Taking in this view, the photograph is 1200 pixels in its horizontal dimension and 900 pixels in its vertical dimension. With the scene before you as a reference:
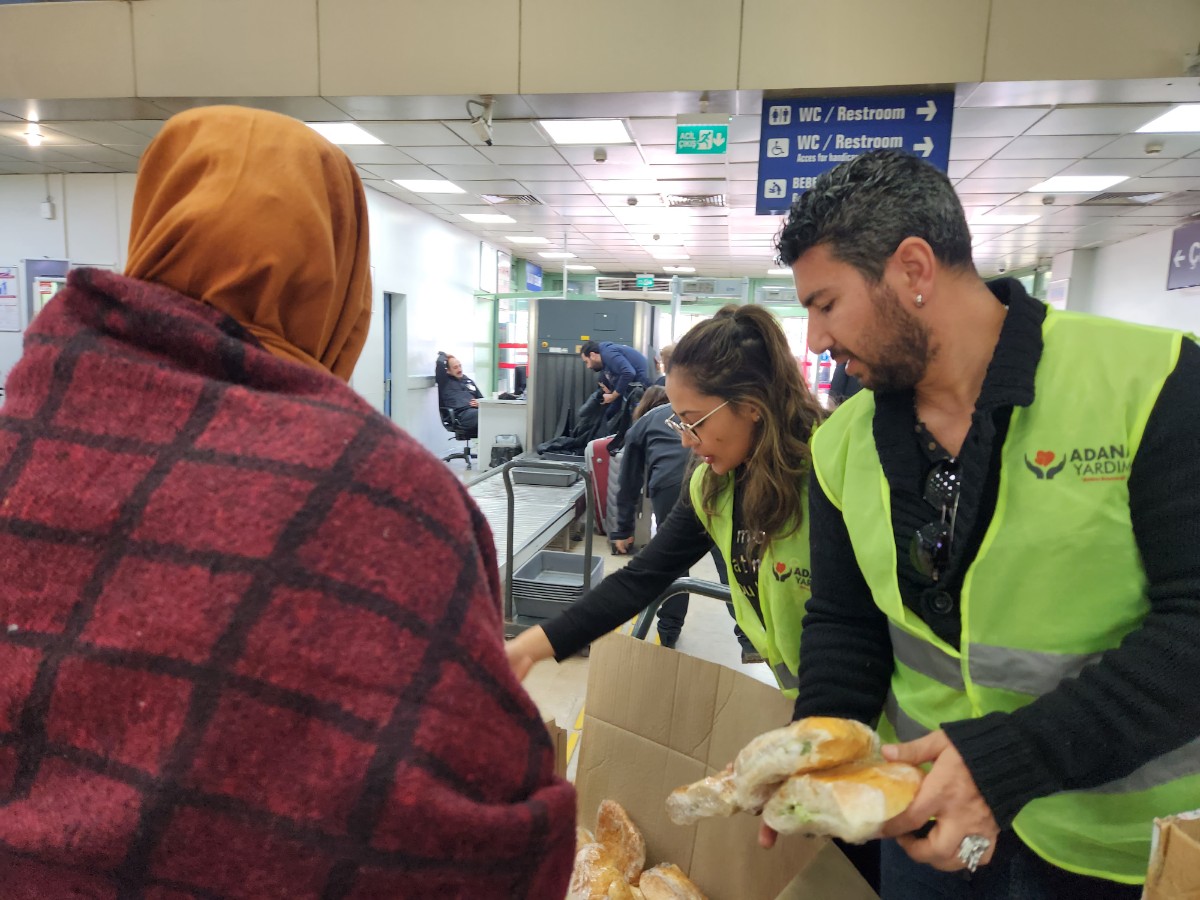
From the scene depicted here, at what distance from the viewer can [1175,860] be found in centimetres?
72

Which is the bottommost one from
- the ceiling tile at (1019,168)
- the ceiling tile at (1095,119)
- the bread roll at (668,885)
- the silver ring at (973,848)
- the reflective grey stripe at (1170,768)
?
the bread roll at (668,885)

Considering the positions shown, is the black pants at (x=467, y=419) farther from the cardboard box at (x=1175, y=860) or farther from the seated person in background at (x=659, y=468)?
the cardboard box at (x=1175, y=860)

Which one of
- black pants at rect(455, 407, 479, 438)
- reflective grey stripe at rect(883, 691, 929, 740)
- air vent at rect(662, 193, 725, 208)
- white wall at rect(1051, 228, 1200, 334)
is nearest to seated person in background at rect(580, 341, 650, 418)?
air vent at rect(662, 193, 725, 208)

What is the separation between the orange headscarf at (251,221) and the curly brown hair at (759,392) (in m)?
0.99

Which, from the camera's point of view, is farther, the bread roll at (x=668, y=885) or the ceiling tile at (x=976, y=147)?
the ceiling tile at (x=976, y=147)

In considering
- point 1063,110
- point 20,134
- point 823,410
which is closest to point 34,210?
point 20,134

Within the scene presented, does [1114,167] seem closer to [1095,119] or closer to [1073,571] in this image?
[1095,119]

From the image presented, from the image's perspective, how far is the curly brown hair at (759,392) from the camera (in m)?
1.51

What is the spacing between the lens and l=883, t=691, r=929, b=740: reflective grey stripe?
110 centimetres

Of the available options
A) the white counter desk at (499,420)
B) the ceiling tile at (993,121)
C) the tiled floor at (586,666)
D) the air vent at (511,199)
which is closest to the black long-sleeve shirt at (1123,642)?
the tiled floor at (586,666)

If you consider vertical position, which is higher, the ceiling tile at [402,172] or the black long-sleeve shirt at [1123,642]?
the ceiling tile at [402,172]

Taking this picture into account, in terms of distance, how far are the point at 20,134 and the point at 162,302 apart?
23.9ft

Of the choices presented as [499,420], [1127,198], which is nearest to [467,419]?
[499,420]

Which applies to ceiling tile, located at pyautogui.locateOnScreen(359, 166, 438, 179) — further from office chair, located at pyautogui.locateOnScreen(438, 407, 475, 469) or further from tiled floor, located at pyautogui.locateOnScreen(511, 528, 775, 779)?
tiled floor, located at pyautogui.locateOnScreen(511, 528, 775, 779)
